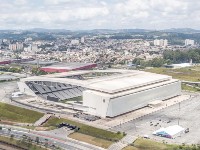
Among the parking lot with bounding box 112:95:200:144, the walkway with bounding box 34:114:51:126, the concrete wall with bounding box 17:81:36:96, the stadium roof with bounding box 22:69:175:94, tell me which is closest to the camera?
the parking lot with bounding box 112:95:200:144

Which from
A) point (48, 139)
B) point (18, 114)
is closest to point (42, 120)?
point (18, 114)

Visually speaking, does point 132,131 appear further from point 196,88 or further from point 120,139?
point 196,88

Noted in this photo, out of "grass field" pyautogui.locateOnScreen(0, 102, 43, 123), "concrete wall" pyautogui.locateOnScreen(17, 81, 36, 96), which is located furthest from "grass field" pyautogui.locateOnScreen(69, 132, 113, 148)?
"concrete wall" pyautogui.locateOnScreen(17, 81, 36, 96)

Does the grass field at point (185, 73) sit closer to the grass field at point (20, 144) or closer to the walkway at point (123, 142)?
the walkway at point (123, 142)

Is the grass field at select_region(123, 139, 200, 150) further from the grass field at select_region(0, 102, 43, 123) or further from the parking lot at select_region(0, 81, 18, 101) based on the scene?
the parking lot at select_region(0, 81, 18, 101)

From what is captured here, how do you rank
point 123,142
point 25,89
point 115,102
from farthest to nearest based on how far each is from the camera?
1. point 25,89
2. point 115,102
3. point 123,142

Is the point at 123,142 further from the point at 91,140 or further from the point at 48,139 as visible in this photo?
the point at 48,139
